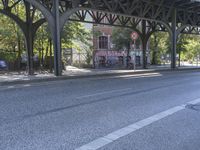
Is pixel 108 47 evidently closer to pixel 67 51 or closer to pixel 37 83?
pixel 67 51

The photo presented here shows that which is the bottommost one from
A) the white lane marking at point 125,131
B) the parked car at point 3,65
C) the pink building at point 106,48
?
the white lane marking at point 125,131

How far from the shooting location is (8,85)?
12.7 m

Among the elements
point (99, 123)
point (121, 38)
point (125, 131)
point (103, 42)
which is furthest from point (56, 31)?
point (103, 42)

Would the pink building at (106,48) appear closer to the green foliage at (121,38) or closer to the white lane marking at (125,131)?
the green foliage at (121,38)

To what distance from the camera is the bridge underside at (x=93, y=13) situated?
50.9 ft

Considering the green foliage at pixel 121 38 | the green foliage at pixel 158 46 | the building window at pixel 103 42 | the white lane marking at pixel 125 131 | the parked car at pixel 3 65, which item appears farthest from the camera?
the green foliage at pixel 158 46

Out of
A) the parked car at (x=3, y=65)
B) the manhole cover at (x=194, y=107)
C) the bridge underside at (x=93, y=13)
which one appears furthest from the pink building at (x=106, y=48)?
the manhole cover at (x=194, y=107)

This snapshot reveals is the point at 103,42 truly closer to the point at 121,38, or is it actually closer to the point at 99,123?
the point at 121,38

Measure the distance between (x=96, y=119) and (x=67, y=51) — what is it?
76.7ft

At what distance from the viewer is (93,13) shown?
22.7 metres

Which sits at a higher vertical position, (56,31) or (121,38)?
(121,38)

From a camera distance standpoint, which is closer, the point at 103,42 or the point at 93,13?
the point at 93,13

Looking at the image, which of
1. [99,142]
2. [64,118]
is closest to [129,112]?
[64,118]

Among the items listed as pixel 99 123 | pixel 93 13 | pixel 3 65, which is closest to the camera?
pixel 99 123
